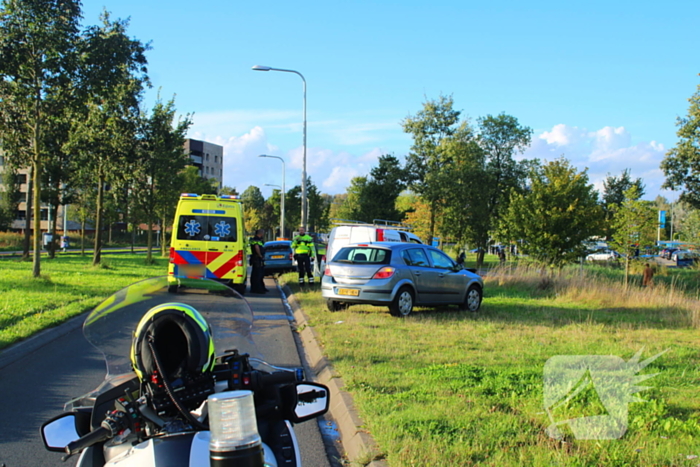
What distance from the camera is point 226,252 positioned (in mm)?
15688

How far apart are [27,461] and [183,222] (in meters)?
11.4

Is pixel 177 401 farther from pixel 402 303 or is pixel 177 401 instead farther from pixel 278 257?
A: pixel 278 257

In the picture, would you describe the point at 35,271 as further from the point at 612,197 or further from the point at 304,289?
the point at 612,197

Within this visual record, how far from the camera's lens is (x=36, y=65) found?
15.7 meters

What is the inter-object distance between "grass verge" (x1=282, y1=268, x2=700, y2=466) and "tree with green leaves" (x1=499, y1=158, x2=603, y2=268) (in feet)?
22.0

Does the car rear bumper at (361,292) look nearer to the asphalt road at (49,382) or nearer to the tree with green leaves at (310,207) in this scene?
the asphalt road at (49,382)

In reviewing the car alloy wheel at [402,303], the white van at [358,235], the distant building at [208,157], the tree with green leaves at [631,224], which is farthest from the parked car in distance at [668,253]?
the distant building at [208,157]

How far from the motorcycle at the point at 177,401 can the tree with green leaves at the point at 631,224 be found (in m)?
29.5

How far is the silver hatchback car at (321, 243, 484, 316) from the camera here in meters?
11.8

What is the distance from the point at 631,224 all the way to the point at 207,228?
72.6 ft

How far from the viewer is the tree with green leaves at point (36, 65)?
50.2 feet

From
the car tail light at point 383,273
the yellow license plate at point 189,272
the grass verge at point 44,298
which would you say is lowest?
the grass verge at point 44,298

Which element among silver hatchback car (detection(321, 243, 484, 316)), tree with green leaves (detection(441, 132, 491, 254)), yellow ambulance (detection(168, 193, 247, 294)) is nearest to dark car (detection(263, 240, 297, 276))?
yellow ambulance (detection(168, 193, 247, 294))

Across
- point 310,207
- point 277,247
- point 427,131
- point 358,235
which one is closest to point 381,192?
point 427,131
